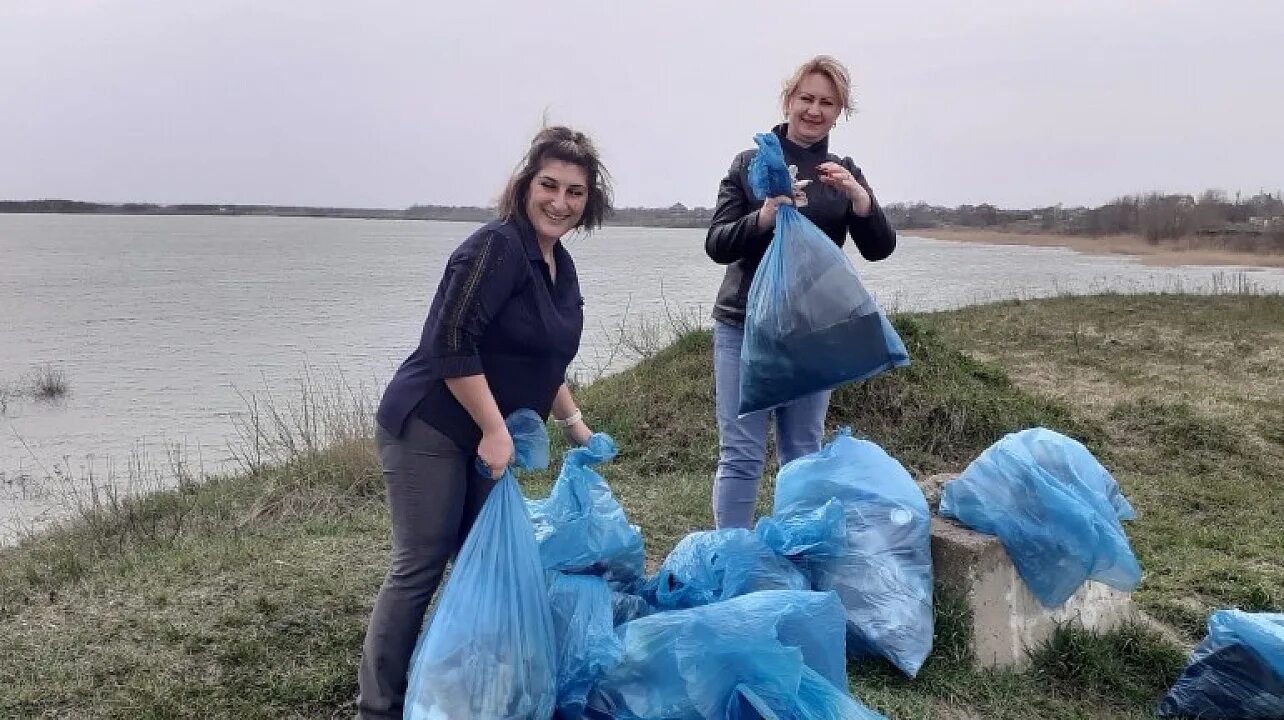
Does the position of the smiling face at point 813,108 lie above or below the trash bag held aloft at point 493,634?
above

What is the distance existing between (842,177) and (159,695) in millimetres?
2358

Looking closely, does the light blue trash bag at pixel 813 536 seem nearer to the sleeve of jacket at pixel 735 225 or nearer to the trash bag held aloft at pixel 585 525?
the trash bag held aloft at pixel 585 525

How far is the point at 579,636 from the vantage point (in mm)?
2354

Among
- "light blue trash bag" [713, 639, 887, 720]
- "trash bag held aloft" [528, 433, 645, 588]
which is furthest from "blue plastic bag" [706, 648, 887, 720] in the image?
"trash bag held aloft" [528, 433, 645, 588]

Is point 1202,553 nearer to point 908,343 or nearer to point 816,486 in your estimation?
point 816,486

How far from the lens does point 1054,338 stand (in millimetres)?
10391

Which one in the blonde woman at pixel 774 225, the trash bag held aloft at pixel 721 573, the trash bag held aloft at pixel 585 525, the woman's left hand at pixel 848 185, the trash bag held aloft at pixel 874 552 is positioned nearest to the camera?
the trash bag held aloft at pixel 585 525

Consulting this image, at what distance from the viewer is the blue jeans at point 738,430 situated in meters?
3.16

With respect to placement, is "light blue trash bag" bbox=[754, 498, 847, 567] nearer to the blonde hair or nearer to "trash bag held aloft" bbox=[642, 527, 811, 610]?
"trash bag held aloft" bbox=[642, 527, 811, 610]

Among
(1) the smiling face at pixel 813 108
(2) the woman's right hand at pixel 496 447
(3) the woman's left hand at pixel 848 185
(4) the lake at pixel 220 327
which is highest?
(1) the smiling face at pixel 813 108

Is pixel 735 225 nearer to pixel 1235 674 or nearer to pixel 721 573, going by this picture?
pixel 721 573

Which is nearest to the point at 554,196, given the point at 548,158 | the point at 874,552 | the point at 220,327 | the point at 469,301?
the point at 548,158

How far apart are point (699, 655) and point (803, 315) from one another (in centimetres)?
108

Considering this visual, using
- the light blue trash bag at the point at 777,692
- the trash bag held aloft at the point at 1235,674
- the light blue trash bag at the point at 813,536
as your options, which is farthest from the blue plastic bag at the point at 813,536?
the trash bag held aloft at the point at 1235,674
